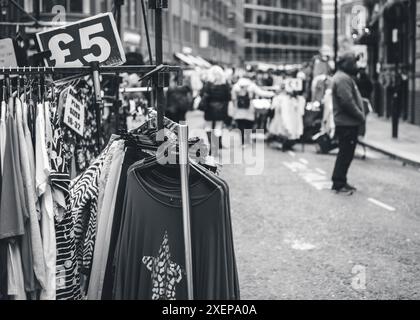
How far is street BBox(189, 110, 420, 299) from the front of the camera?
20.2 ft

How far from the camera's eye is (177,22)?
162 feet

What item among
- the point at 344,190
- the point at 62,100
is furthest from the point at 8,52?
the point at 344,190

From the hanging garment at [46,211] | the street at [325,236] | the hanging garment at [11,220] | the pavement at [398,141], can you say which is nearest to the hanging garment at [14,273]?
the hanging garment at [11,220]

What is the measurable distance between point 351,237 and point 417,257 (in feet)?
3.27

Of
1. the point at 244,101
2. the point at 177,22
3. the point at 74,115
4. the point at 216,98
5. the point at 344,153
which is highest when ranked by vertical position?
the point at 177,22

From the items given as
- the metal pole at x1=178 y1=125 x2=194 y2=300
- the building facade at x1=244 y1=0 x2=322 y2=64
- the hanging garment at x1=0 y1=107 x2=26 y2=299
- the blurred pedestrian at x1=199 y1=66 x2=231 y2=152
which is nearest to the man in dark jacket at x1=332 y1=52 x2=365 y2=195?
the blurred pedestrian at x1=199 y1=66 x2=231 y2=152

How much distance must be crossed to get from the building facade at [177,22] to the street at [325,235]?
115 inches

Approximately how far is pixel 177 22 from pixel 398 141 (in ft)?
108

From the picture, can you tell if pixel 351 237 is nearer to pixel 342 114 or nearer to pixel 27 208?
pixel 342 114

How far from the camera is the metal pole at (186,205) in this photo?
12.8 feet

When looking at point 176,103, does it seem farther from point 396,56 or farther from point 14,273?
point 14,273

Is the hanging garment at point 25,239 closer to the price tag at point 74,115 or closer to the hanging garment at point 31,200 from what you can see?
the hanging garment at point 31,200

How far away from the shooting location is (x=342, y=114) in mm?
10805
